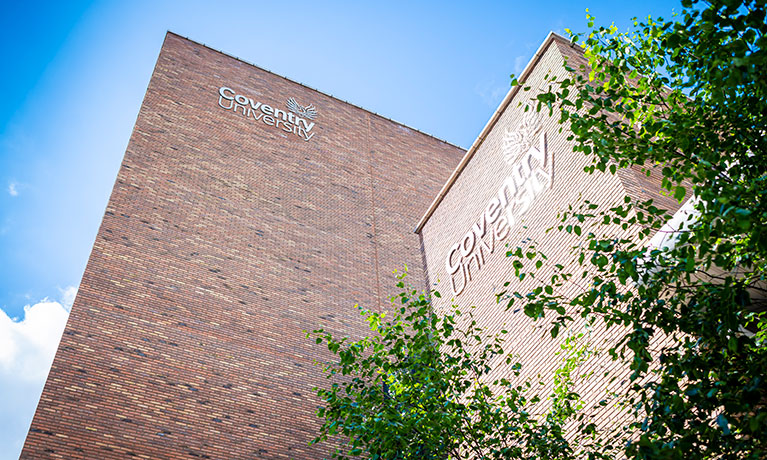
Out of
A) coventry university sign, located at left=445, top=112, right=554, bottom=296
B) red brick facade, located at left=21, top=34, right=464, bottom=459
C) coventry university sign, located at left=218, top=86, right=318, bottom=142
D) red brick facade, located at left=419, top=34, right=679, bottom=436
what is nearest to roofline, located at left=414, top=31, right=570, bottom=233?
red brick facade, located at left=419, top=34, right=679, bottom=436

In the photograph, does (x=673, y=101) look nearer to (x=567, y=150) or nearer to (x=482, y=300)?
(x=567, y=150)

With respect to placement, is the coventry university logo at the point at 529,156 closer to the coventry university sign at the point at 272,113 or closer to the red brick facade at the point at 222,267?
the red brick facade at the point at 222,267

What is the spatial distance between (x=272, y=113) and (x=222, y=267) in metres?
6.94

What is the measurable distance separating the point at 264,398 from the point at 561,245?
6.84 metres

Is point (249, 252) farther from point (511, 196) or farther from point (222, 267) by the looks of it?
point (511, 196)

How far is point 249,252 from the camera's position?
1548 cm

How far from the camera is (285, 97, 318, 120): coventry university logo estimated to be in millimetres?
20578

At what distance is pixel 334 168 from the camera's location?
19469 millimetres

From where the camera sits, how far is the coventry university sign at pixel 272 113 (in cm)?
1927

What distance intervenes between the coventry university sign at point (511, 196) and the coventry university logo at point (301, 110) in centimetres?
923

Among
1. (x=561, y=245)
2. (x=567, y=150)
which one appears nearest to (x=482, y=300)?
(x=561, y=245)

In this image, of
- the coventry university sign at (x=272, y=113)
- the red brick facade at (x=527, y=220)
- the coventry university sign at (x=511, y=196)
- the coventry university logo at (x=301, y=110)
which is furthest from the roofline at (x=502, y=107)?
the coventry university logo at (x=301, y=110)

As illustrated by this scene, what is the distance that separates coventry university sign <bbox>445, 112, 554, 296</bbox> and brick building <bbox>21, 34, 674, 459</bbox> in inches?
1.5

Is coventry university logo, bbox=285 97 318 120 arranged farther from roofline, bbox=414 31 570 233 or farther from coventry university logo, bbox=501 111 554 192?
coventry university logo, bbox=501 111 554 192
